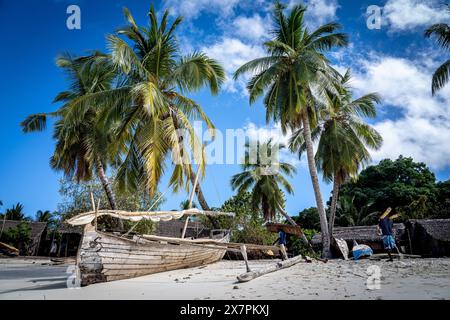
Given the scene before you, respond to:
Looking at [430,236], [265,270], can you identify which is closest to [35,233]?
[265,270]

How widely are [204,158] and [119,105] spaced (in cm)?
401

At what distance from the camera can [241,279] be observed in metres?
6.66

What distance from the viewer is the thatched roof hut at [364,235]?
19094mm

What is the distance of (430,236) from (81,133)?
19965mm

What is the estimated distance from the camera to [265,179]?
86.5ft

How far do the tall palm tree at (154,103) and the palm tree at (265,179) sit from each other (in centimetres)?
1280

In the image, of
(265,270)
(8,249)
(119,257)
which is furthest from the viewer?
(8,249)

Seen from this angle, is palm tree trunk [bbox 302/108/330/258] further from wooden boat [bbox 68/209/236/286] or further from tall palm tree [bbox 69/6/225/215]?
wooden boat [bbox 68/209/236/286]

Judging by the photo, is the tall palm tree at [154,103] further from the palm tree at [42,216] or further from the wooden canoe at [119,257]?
the palm tree at [42,216]

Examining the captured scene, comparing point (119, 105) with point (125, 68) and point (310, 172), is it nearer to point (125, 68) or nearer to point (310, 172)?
point (125, 68)

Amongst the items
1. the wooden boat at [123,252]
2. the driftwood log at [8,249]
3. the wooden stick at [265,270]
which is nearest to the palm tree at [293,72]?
the wooden stick at [265,270]

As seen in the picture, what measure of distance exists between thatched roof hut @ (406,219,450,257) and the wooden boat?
47.0ft

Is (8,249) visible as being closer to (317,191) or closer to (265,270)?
(317,191)
